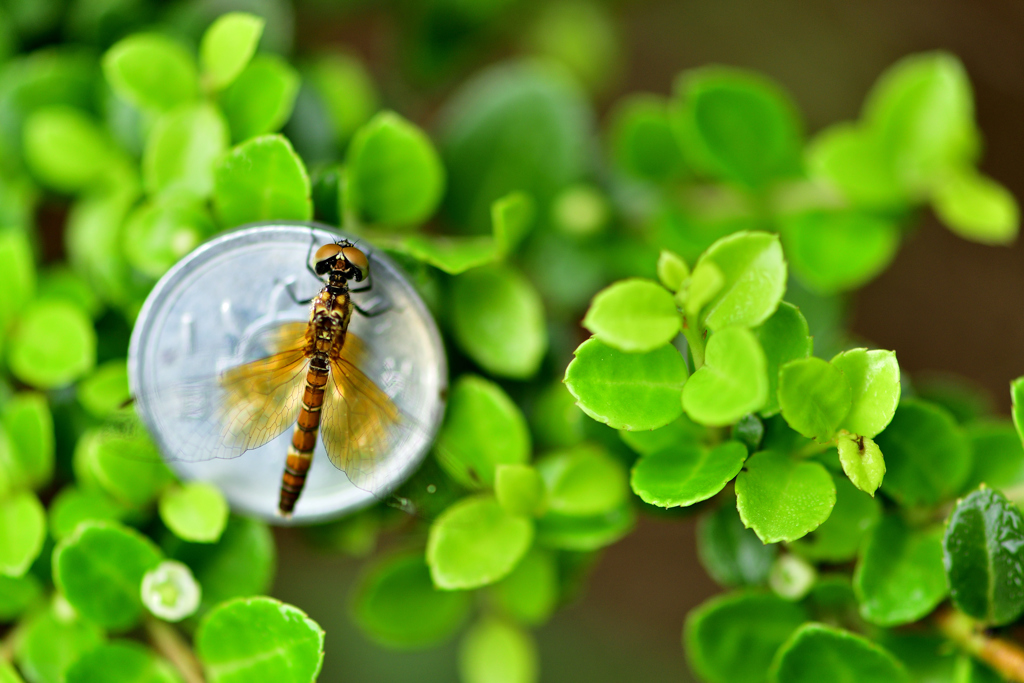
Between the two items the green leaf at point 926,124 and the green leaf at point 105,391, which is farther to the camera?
the green leaf at point 926,124

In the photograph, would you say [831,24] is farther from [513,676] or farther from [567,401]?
[513,676]

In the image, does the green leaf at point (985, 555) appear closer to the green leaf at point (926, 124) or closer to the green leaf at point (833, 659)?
the green leaf at point (833, 659)

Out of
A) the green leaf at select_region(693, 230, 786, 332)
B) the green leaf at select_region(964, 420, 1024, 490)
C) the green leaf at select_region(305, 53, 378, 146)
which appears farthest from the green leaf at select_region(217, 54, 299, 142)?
the green leaf at select_region(964, 420, 1024, 490)

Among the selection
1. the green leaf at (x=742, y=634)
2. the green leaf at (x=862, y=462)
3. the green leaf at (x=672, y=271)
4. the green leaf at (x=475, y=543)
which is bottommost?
the green leaf at (x=742, y=634)

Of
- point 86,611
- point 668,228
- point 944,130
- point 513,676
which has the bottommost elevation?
point 513,676

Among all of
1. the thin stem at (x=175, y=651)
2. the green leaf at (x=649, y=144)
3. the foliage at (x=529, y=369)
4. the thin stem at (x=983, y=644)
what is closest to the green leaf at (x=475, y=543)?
the foliage at (x=529, y=369)

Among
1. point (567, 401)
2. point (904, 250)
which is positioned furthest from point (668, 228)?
point (904, 250)

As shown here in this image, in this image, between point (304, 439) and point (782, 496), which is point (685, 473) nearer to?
point (782, 496)

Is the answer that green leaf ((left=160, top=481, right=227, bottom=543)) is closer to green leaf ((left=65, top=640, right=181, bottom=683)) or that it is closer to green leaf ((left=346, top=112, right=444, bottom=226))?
green leaf ((left=65, top=640, right=181, bottom=683))
